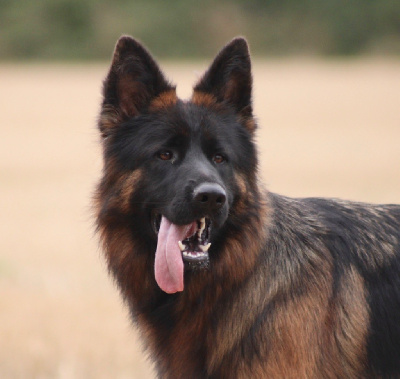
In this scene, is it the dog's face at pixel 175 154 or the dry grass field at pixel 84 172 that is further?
the dry grass field at pixel 84 172

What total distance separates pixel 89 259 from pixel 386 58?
4428cm

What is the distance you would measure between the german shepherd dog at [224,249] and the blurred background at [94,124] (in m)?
0.37

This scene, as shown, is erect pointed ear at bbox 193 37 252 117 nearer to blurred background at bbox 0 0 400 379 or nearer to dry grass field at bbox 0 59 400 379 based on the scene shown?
blurred background at bbox 0 0 400 379

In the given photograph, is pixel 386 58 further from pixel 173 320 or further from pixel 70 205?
pixel 173 320

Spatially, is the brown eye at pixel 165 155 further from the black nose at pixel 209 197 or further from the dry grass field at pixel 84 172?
the dry grass field at pixel 84 172

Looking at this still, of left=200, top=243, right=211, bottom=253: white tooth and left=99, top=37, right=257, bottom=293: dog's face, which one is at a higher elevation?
left=99, top=37, right=257, bottom=293: dog's face

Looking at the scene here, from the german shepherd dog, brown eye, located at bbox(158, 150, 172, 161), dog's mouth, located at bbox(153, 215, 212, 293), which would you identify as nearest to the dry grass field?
the german shepherd dog

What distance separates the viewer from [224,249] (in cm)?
469

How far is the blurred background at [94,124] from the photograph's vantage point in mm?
7309

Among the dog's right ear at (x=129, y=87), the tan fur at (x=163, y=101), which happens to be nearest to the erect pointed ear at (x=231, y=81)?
the tan fur at (x=163, y=101)

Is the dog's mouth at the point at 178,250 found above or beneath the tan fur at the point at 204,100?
beneath

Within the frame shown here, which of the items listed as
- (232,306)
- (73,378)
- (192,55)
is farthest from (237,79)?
(192,55)

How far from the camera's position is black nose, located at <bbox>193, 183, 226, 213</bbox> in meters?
4.32

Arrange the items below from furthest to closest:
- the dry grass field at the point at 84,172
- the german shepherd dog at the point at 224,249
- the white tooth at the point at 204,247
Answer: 1. the dry grass field at the point at 84,172
2. the white tooth at the point at 204,247
3. the german shepherd dog at the point at 224,249
